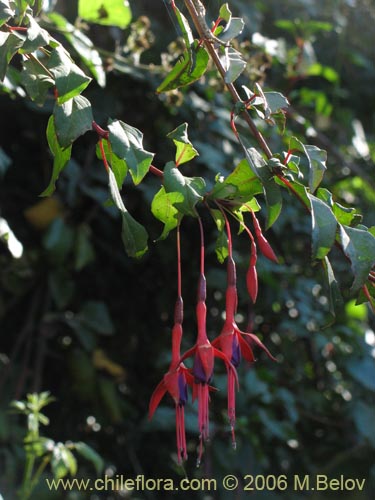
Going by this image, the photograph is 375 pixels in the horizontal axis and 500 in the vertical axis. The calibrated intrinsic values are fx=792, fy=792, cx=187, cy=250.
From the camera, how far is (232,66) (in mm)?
545

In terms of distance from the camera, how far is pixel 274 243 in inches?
58.8

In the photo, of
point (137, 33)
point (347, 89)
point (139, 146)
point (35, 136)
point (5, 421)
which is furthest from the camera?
point (347, 89)

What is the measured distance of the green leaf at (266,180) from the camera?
20.6 inches

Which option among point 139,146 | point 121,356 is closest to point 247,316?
point 121,356

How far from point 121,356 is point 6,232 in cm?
72

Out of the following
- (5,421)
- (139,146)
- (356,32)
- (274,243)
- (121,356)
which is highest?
(139,146)

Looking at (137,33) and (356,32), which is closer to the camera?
(137,33)

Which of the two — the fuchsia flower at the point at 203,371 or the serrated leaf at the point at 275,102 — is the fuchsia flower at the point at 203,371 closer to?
the fuchsia flower at the point at 203,371

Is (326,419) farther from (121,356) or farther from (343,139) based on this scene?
(343,139)

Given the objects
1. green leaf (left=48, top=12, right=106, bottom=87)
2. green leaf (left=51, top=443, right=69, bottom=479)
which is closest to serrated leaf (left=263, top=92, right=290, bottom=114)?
green leaf (left=48, top=12, right=106, bottom=87)

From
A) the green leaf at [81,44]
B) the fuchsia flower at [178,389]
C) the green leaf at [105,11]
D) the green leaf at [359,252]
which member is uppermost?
the green leaf at [359,252]

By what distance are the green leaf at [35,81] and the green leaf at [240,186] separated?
0.13 m

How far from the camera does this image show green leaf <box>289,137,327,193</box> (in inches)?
21.3

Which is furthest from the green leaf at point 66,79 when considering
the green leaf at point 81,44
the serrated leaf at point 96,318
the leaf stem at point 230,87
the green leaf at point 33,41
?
the serrated leaf at point 96,318
